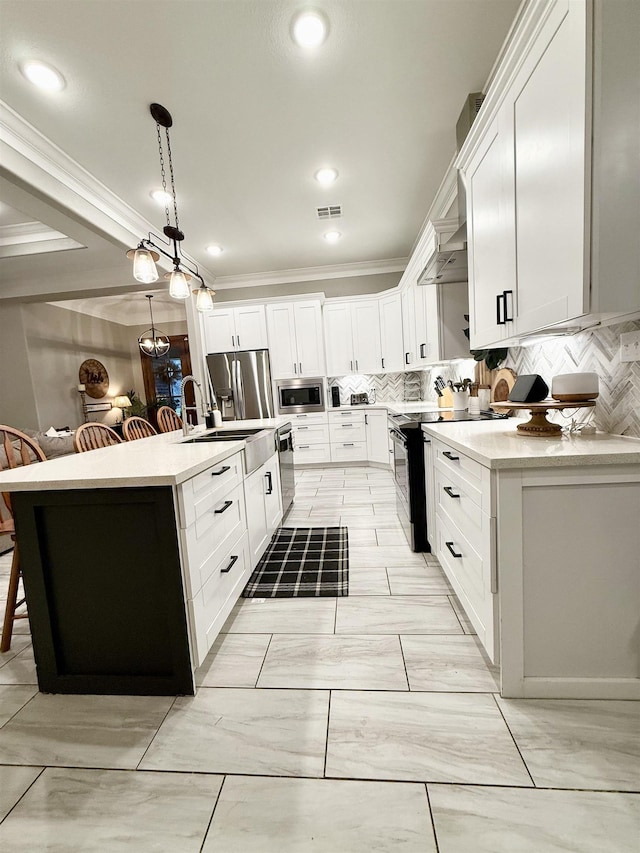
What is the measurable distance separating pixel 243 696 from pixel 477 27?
339 centimetres

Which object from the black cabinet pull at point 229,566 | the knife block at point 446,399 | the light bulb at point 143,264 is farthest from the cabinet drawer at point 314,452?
the light bulb at point 143,264

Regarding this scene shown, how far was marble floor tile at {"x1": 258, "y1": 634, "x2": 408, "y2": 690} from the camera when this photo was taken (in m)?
1.45

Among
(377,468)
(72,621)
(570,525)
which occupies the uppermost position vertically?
(570,525)

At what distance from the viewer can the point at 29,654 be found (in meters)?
1.75

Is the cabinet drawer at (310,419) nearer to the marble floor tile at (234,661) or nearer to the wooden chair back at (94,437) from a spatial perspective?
the wooden chair back at (94,437)

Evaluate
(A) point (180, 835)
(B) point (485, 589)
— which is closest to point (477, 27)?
(B) point (485, 589)

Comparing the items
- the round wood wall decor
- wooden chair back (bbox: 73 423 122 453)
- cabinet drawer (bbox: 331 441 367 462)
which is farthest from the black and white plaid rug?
the round wood wall decor

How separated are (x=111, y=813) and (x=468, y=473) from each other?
1.61 metres

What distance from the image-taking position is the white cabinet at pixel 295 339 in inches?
210

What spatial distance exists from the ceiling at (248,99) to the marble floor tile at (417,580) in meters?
3.03

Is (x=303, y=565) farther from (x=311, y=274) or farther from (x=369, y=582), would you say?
(x=311, y=274)

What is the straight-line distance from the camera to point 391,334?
516 centimetres

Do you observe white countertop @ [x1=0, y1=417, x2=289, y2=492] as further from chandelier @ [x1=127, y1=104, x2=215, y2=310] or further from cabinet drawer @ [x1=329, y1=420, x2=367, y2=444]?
cabinet drawer @ [x1=329, y1=420, x2=367, y2=444]

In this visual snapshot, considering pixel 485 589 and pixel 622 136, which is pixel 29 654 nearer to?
pixel 485 589
